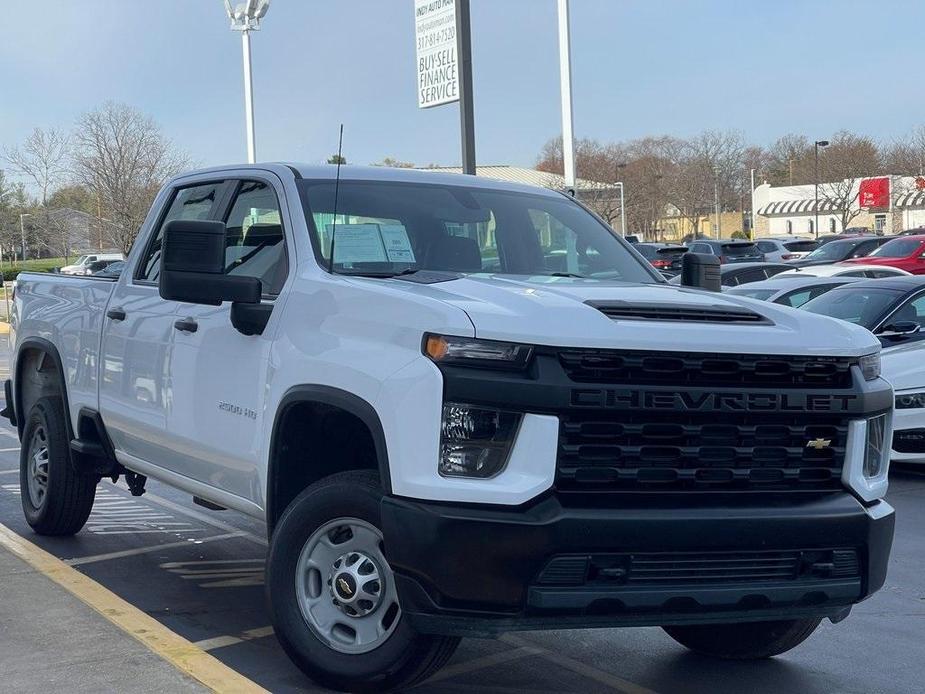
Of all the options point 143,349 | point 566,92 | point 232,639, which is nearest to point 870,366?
point 232,639

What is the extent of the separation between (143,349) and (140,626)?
1495mm

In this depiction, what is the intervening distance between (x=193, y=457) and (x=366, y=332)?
156 cm

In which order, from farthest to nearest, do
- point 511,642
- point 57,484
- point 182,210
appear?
point 57,484 → point 182,210 → point 511,642

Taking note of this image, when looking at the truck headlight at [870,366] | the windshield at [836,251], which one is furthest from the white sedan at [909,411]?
the windshield at [836,251]

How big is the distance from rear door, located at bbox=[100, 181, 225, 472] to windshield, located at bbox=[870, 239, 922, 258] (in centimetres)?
2345

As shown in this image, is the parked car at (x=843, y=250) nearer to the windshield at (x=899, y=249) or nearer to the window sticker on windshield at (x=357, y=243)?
the windshield at (x=899, y=249)

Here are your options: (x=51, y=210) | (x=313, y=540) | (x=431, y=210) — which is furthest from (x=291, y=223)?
(x=51, y=210)

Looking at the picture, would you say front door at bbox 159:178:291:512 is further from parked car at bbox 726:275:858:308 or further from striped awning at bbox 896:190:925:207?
striped awning at bbox 896:190:925:207

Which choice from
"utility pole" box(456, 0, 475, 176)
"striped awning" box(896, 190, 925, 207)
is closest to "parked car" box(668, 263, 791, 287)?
"utility pole" box(456, 0, 475, 176)

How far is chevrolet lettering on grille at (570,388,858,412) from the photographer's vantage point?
13.1 ft

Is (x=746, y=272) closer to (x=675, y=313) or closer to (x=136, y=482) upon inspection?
(x=136, y=482)

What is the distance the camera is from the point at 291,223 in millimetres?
5391

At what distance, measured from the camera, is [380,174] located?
590 cm

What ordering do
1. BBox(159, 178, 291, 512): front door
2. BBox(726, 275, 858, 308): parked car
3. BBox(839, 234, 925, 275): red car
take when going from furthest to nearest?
BBox(839, 234, 925, 275): red car, BBox(726, 275, 858, 308): parked car, BBox(159, 178, 291, 512): front door
